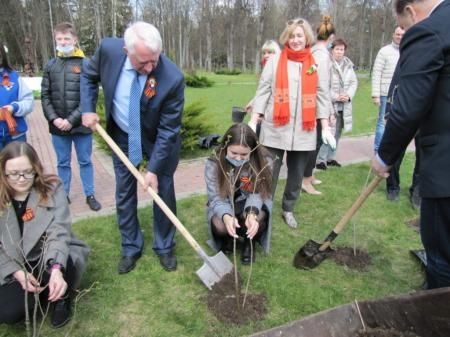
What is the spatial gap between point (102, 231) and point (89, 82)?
1.55 m

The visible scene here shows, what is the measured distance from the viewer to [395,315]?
5.63 feet

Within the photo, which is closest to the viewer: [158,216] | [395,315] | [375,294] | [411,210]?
[395,315]

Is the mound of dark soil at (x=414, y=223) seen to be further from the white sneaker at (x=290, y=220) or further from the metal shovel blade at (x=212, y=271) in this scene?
the metal shovel blade at (x=212, y=271)

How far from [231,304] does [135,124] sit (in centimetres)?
148

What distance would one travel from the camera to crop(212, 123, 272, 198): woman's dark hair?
3256 mm

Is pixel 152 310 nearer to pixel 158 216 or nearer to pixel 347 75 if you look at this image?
pixel 158 216

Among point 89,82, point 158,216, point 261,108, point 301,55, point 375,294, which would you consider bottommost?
point 375,294

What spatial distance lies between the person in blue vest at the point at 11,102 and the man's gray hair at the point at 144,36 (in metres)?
1.88

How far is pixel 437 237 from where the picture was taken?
6.87ft

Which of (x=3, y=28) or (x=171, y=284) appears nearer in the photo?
(x=171, y=284)

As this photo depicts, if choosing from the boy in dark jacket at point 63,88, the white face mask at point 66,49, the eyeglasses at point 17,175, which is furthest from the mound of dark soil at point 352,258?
the white face mask at point 66,49

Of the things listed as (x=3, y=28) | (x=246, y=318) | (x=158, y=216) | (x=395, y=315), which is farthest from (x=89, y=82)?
(x=3, y=28)

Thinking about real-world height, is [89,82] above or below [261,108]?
above

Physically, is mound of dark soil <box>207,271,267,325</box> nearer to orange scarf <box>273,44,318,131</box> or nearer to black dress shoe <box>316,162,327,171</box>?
orange scarf <box>273,44,318,131</box>
